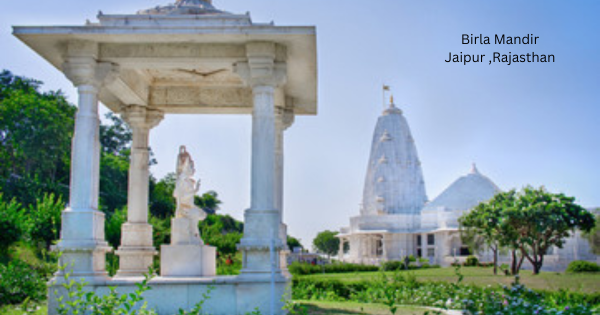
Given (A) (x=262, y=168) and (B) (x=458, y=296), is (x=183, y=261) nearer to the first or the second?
(A) (x=262, y=168)

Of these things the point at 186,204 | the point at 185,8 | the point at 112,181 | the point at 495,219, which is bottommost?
the point at 186,204

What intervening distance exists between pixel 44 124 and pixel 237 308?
39.2 metres

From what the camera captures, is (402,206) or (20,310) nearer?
(20,310)

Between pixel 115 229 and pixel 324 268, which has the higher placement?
pixel 115 229

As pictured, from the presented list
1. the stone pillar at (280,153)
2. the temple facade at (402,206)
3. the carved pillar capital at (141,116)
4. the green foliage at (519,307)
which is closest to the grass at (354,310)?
the green foliage at (519,307)

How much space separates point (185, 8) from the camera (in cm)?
1378

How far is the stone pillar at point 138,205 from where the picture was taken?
50.1 ft

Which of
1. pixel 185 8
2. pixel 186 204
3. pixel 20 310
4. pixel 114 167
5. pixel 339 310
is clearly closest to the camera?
pixel 20 310

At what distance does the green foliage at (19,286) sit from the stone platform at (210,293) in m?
4.34

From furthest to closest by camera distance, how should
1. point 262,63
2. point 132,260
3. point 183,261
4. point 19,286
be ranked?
point 19,286
point 132,260
point 183,261
point 262,63

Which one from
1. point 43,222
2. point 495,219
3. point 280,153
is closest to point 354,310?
point 280,153

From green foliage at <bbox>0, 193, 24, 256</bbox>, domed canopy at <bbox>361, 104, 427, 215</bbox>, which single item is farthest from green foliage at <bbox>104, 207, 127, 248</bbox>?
domed canopy at <bbox>361, 104, 427, 215</bbox>

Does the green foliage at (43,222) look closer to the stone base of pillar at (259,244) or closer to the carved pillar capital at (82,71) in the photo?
the carved pillar capital at (82,71)

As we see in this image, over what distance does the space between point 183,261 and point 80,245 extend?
249 cm
